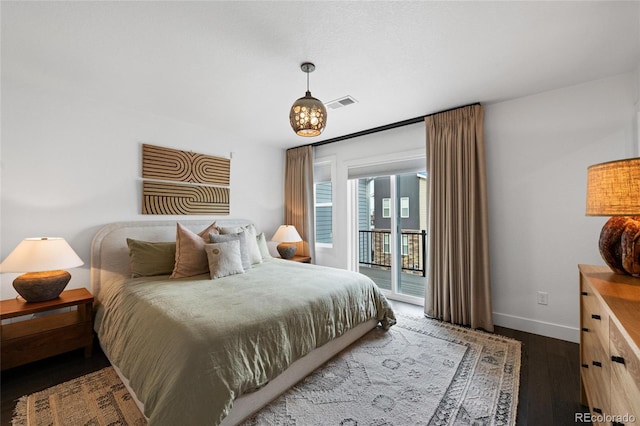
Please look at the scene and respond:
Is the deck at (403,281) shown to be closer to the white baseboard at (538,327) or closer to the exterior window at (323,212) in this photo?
the exterior window at (323,212)

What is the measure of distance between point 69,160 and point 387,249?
4132mm

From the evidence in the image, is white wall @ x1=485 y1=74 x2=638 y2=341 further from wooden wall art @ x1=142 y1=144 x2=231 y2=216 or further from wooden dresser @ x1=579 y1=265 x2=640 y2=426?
wooden wall art @ x1=142 y1=144 x2=231 y2=216

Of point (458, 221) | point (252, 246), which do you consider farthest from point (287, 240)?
point (458, 221)

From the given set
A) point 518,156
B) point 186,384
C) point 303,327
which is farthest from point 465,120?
point 186,384

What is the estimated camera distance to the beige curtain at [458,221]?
2.81m

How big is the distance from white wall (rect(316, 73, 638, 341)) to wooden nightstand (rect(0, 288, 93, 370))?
12.8 ft

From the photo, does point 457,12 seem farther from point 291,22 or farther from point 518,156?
point 518,156

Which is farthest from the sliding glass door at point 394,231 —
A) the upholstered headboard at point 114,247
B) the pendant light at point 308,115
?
the upholstered headboard at point 114,247

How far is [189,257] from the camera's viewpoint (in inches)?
105

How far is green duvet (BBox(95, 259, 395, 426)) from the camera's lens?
52.1 inches

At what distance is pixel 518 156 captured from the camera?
108 inches

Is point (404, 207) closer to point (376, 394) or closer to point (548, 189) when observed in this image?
point (548, 189)

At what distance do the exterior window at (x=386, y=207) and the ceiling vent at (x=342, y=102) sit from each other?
1625mm

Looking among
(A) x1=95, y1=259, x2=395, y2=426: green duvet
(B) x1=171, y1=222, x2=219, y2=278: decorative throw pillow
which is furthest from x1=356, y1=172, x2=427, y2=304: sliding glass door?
(B) x1=171, y1=222, x2=219, y2=278: decorative throw pillow
